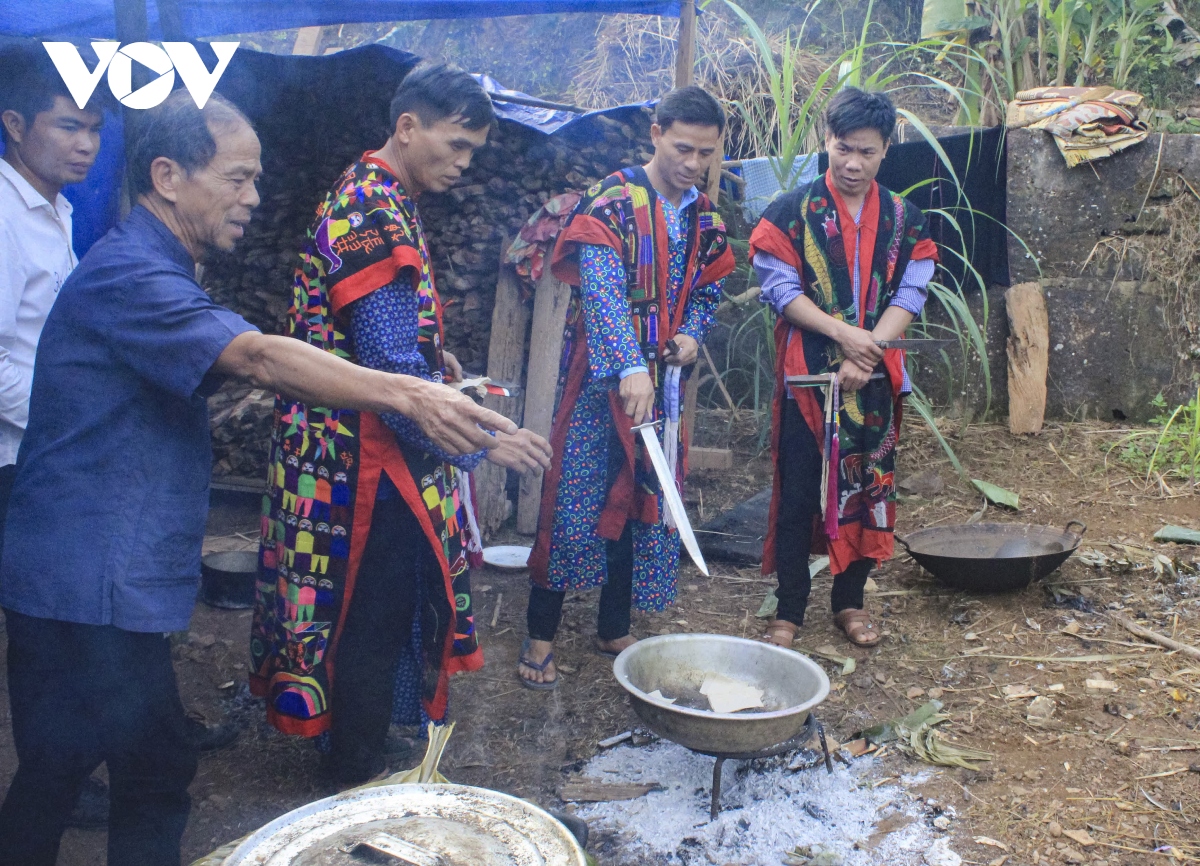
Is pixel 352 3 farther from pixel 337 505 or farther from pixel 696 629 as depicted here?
pixel 696 629

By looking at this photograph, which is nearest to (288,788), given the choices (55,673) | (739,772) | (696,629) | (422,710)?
(422,710)

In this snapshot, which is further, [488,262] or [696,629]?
[488,262]

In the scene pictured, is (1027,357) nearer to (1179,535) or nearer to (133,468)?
(1179,535)

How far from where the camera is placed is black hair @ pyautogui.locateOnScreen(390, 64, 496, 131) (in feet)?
8.13

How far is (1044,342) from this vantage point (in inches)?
232

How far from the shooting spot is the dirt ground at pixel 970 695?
269 cm

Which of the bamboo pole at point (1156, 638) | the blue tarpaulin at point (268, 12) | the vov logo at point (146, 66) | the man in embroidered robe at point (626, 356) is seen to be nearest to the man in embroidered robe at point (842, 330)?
the man in embroidered robe at point (626, 356)

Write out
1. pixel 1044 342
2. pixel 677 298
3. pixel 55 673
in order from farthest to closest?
pixel 1044 342 < pixel 677 298 < pixel 55 673

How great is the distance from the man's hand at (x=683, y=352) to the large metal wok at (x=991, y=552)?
1.34 m

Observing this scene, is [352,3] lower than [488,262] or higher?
higher

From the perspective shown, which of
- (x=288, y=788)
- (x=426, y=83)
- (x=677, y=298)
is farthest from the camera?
(x=677, y=298)

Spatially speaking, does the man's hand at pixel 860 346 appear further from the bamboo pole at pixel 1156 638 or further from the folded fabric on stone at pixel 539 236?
the folded fabric on stone at pixel 539 236

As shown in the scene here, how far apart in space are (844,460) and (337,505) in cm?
199

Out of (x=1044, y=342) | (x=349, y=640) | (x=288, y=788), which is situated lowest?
(x=288, y=788)
